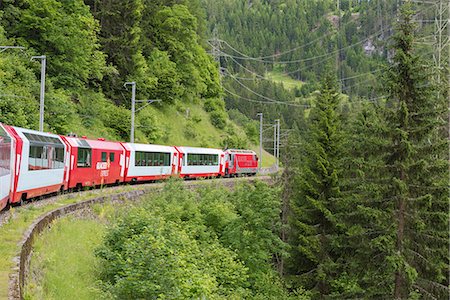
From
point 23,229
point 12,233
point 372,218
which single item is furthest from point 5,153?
point 372,218

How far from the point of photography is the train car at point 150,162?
3697 cm

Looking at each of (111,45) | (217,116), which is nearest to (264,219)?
(111,45)

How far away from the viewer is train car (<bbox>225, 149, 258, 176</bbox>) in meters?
58.0

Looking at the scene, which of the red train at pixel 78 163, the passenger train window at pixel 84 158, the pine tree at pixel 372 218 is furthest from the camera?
the passenger train window at pixel 84 158

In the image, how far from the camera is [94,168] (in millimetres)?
30547

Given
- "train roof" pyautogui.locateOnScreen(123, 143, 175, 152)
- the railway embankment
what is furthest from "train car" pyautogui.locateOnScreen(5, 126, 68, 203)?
"train roof" pyautogui.locateOnScreen(123, 143, 175, 152)

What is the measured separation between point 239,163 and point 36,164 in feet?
130

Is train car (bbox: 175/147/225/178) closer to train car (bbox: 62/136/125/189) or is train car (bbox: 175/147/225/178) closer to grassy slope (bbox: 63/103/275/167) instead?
grassy slope (bbox: 63/103/275/167)

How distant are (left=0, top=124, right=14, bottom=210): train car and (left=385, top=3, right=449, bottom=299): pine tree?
1254 centimetres

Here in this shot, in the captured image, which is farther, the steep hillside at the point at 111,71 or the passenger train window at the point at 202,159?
the passenger train window at the point at 202,159

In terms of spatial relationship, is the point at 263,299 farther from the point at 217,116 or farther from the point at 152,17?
the point at 217,116

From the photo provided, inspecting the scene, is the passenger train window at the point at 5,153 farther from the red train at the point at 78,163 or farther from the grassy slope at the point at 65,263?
the grassy slope at the point at 65,263

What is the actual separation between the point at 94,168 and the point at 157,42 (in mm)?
41828

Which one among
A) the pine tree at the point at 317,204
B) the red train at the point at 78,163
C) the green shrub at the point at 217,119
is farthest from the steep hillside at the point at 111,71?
the pine tree at the point at 317,204
